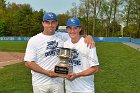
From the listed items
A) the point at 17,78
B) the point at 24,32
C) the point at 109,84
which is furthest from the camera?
the point at 24,32

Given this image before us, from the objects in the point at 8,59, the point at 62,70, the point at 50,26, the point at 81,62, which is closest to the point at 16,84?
the point at 50,26

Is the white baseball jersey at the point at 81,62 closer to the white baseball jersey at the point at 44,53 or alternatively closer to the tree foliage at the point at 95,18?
the white baseball jersey at the point at 44,53

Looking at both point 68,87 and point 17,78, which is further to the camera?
point 17,78

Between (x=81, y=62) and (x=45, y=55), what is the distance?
1.99ft

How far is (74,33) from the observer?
5.30 metres

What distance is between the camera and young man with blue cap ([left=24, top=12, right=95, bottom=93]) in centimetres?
555

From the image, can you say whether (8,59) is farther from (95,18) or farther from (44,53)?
(95,18)

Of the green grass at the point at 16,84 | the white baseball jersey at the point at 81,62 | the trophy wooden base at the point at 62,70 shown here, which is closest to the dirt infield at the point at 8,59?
the green grass at the point at 16,84

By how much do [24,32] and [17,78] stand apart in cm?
7481

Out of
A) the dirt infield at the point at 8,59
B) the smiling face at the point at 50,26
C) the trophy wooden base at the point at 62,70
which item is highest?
the smiling face at the point at 50,26

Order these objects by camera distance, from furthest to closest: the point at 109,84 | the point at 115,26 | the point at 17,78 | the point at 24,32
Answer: the point at 115,26, the point at 24,32, the point at 17,78, the point at 109,84

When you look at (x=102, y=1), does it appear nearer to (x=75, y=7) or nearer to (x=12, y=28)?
(x=75, y=7)

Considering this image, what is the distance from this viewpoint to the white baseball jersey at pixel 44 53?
557 centimetres

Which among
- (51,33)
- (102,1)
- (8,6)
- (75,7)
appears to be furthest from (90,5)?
(51,33)
